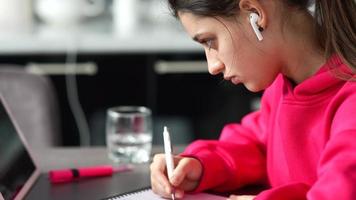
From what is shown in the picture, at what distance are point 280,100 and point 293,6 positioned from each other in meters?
0.16

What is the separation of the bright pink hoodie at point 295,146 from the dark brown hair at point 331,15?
0.06ft

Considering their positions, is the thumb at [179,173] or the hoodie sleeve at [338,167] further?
the thumb at [179,173]

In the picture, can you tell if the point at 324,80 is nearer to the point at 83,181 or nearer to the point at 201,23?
the point at 201,23

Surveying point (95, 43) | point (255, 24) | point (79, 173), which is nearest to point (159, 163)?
point (79, 173)

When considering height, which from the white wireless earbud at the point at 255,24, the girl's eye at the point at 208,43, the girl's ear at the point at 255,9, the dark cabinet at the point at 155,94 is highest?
the girl's ear at the point at 255,9

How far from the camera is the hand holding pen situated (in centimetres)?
106

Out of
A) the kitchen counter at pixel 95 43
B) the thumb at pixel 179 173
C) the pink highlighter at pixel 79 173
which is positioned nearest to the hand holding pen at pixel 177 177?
the thumb at pixel 179 173

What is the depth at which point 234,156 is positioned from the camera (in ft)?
3.88

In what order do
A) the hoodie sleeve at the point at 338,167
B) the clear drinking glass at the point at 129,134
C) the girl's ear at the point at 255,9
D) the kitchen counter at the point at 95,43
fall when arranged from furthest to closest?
the kitchen counter at the point at 95,43
the clear drinking glass at the point at 129,134
the girl's ear at the point at 255,9
the hoodie sleeve at the point at 338,167

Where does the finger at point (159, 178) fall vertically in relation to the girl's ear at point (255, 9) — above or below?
below

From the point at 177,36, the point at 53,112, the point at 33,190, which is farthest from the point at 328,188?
the point at 177,36

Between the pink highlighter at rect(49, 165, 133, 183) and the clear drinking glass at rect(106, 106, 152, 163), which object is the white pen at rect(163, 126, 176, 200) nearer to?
the pink highlighter at rect(49, 165, 133, 183)

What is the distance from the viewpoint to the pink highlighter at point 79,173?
1.16m

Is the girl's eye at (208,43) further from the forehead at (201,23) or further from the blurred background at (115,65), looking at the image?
the blurred background at (115,65)
